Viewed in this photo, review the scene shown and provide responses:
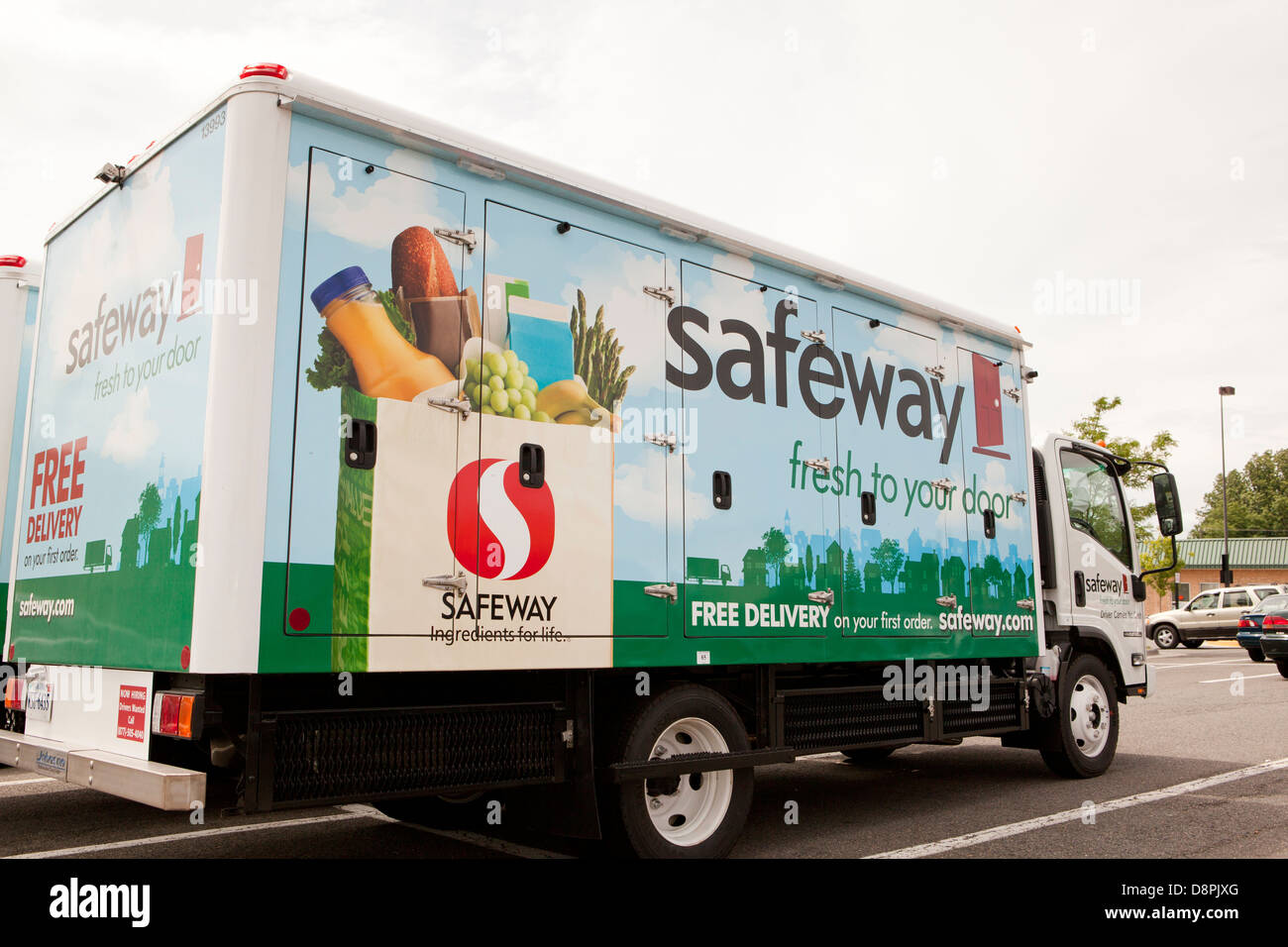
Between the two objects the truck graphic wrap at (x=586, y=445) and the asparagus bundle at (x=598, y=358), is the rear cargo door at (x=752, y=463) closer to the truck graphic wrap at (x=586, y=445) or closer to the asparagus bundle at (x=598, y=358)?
the truck graphic wrap at (x=586, y=445)

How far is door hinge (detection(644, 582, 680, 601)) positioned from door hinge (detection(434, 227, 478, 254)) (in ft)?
6.19

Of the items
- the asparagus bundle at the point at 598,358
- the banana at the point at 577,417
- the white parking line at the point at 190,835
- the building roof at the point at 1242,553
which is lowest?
the white parking line at the point at 190,835

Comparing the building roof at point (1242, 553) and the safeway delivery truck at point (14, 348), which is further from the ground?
the building roof at point (1242, 553)

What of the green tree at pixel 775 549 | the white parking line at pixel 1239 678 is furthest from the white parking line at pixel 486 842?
the white parking line at pixel 1239 678

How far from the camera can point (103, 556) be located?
4.68m

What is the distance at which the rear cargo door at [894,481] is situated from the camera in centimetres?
638

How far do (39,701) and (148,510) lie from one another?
142cm

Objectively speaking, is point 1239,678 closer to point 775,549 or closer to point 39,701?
point 775,549

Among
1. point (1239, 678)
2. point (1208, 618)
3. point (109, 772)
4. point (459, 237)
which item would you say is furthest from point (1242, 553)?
point (109, 772)

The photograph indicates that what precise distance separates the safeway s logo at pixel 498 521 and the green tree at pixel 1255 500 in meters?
94.4

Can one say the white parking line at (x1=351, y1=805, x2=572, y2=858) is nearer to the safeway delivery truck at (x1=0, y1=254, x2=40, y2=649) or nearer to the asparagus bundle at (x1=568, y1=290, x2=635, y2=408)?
the asparagus bundle at (x1=568, y1=290, x2=635, y2=408)

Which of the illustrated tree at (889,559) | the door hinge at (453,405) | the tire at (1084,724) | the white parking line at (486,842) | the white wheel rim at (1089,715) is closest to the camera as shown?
the door hinge at (453,405)
